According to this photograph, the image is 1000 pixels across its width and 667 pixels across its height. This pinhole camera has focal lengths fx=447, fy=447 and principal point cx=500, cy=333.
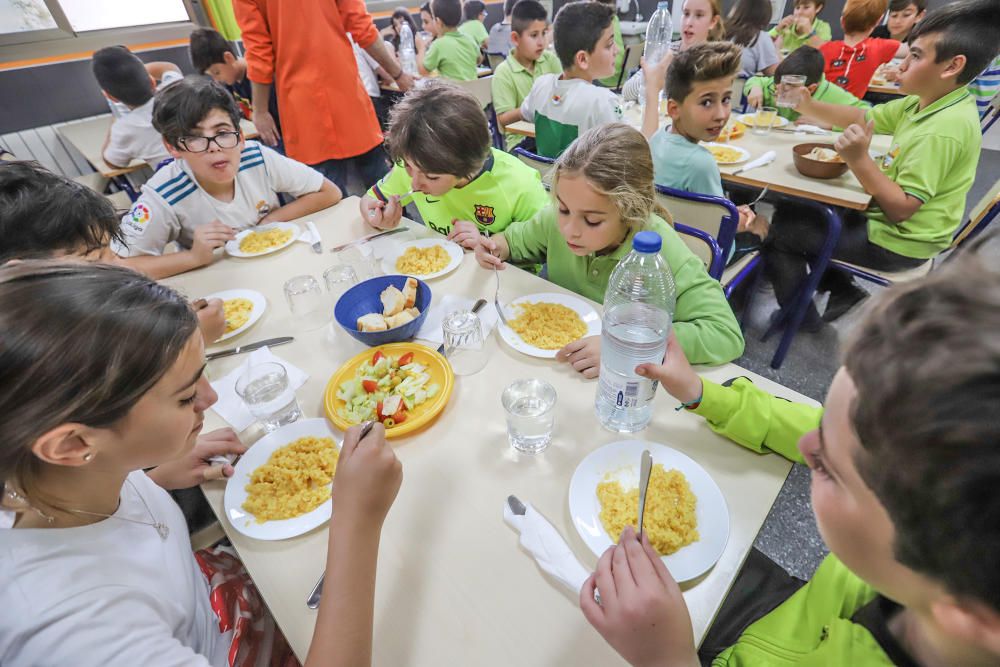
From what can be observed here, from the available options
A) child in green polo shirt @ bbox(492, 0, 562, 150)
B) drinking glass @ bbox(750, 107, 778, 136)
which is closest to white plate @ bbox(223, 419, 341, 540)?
child in green polo shirt @ bbox(492, 0, 562, 150)

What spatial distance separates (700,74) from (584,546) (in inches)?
81.4

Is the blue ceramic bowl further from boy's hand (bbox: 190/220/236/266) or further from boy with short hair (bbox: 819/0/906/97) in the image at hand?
boy with short hair (bbox: 819/0/906/97)

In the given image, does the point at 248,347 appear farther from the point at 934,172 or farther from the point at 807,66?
the point at 807,66

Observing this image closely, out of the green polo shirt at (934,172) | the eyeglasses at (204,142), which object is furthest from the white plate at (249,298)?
the green polo shirt at (934,172)

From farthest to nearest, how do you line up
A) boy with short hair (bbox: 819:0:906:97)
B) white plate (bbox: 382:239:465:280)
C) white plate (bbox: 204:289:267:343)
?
boy with short hair (bbox: 819:0:906:97)
white plate (bbox: 382:239:465:280)
white plate (bbox: 204:289:267:343)

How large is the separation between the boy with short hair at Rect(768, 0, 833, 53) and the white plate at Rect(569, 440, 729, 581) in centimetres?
485

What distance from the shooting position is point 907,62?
6.96ft

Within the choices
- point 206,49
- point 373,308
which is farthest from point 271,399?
point 206,49

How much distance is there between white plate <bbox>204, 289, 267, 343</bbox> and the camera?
1.33 meters

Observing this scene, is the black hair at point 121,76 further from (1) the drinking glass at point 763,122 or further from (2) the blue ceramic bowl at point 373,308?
(1) the drinking glass at point 763,122

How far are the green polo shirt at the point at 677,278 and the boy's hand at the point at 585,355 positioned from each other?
0.21m

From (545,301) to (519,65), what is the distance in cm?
324

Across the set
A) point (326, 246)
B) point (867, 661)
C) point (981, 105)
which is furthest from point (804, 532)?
point (981, 105)

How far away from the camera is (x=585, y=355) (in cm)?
111
